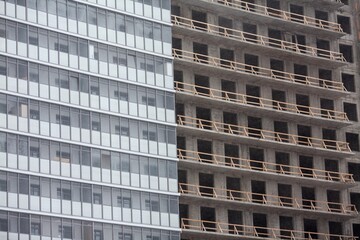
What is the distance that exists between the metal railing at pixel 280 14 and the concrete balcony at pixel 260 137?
10.9 metres

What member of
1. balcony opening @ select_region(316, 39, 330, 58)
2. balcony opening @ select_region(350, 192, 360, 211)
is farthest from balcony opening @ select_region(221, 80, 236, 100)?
balcony opening @ select_region(350, 192, 360, 211)

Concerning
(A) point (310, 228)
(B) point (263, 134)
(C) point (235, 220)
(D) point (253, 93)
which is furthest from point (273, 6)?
(C) point (235, 220)

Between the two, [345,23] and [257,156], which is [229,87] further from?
[345,23]

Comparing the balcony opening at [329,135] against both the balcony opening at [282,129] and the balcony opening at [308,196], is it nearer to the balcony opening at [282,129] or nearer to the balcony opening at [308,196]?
the balcony opening at [282,129]

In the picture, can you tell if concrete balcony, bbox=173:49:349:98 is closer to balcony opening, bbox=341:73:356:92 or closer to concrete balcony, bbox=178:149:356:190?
balcony opening, bbox=341:73:356:92

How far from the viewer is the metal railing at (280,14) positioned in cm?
12094

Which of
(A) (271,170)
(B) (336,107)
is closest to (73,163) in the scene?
(A) (271,170)

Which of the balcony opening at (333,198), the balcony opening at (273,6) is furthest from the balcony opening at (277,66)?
the balcony opening at (333,198)

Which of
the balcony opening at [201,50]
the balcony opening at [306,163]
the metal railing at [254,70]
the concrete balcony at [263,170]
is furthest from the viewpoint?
the balcony opening at [306,163]

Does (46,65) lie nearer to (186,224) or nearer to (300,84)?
(186,224)

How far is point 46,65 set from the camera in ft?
345

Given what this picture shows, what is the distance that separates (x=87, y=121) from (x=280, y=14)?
2653cm

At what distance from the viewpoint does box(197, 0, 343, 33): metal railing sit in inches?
4761

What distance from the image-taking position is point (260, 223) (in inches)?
4624
